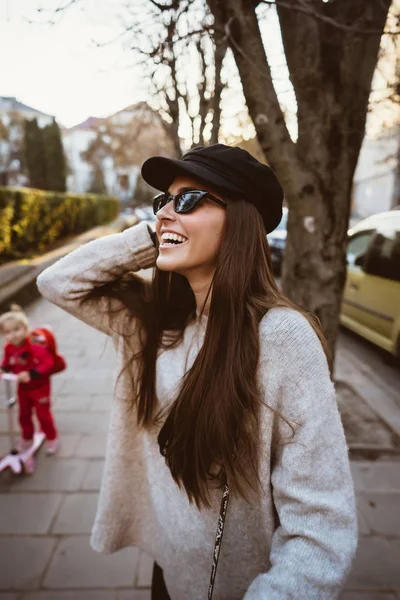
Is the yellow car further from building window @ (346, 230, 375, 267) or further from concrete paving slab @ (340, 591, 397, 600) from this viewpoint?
concrete paving slab @ (340, 591, 397, 600)

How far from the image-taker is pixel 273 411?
3.46 ft

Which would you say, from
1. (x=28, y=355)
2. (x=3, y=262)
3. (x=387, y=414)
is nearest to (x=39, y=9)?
(x=28, y=355)

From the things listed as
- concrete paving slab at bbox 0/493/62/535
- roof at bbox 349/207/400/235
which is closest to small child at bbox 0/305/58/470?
concrete paving slab at bbox 0/493/62/535

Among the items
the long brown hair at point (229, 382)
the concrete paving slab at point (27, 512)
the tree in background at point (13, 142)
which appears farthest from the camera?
the tree in background at point (13, 142)

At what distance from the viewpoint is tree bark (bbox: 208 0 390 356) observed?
2611 millimetres

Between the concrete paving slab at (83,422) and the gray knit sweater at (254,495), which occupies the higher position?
the gray knit sweater at (254,495)

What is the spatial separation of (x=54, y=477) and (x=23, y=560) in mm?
730

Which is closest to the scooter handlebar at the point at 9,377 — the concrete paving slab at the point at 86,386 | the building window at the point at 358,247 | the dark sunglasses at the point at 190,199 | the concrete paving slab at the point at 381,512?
the concrete paving slab at the point at 86,386

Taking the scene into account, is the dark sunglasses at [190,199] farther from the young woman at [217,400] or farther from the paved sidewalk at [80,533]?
the paved sidewalk at [80,533]

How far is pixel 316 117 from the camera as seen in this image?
2.92 metres

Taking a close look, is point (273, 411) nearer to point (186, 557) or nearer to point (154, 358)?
point (154, 358)

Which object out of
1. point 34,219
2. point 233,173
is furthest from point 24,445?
point 34,219

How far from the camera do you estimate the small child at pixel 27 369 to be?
3113mm

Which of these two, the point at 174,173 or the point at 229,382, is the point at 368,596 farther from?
the point at 174,173
